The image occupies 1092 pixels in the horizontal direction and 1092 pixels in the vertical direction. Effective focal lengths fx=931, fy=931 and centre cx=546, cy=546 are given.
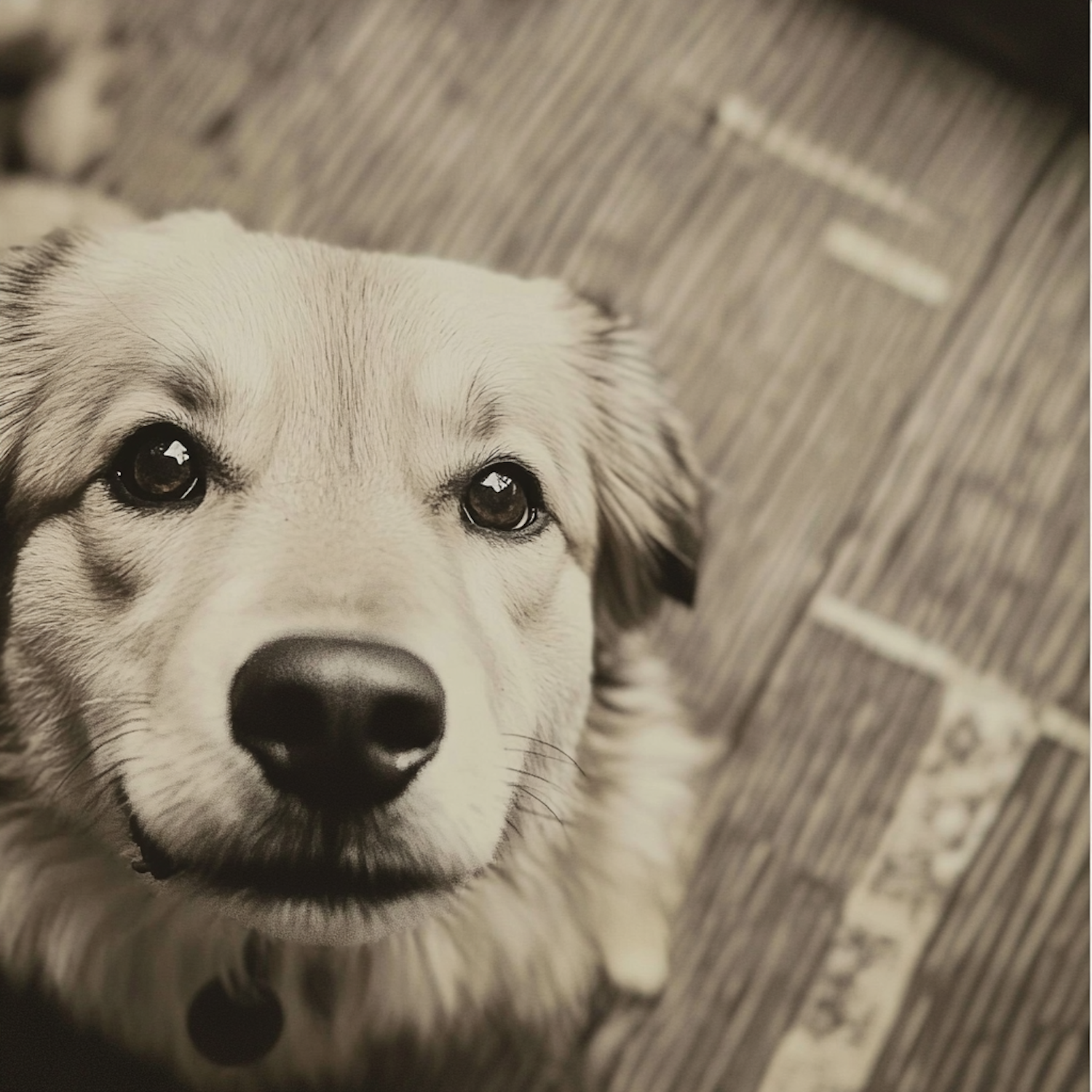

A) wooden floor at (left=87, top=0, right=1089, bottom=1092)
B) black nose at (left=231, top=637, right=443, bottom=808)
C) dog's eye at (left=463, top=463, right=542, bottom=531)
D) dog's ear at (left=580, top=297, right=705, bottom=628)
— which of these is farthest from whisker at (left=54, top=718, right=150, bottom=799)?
wooden floor at (left=87, top=0, right=1089, bottom=1092)

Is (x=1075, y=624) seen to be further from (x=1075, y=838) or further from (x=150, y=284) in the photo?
(x=150, y=284)

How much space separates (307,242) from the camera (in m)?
1.00

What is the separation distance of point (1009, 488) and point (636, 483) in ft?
2.64

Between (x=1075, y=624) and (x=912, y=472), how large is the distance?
36cm

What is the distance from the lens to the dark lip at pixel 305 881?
2.48 feet

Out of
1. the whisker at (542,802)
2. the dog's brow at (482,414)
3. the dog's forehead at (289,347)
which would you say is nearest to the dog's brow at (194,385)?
the dog's forehead at (289,347)

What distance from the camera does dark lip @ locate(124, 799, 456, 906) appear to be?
755 mm

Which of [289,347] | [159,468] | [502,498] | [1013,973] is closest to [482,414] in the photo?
[502,498]

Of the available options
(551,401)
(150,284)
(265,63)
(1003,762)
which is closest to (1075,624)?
(1003,762)

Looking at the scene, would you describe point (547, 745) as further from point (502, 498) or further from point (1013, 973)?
point (1013, 973)

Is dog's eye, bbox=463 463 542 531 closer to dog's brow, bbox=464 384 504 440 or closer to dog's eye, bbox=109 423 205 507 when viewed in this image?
dog's brow, bbox=464 384 504 440

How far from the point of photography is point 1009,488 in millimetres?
1586

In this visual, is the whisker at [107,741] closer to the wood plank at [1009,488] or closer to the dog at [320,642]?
the dog at [320,642]

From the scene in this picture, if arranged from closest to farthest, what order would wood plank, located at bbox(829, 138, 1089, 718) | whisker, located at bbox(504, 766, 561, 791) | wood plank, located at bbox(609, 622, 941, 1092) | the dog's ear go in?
whisker, located at bbox(504, 766, 561, 791) < the dog's ear < wood plank, located at bbox(609, 622, 941, 1092) < wood plank, located at bbox(829, 138, 1089, 718)
